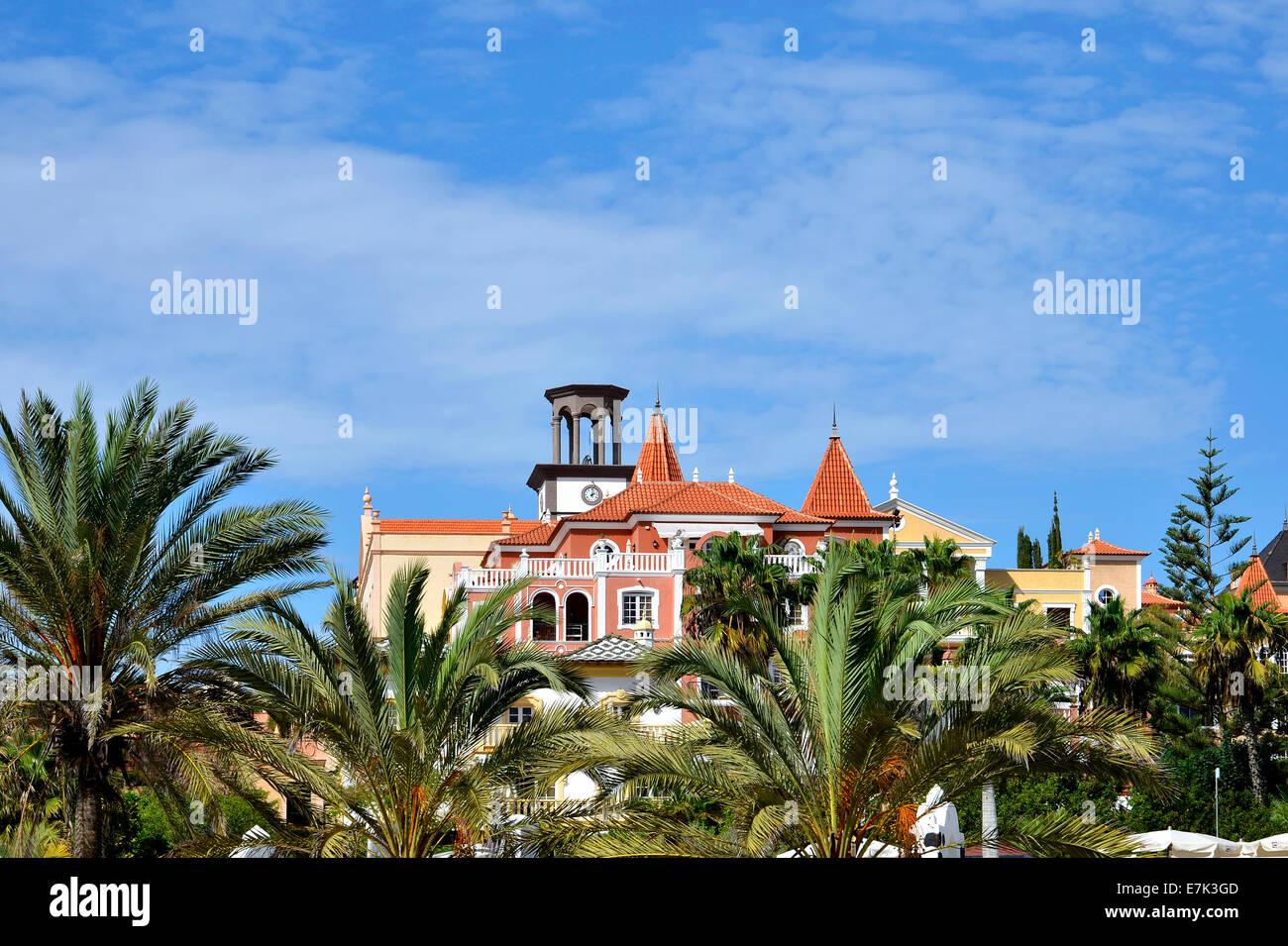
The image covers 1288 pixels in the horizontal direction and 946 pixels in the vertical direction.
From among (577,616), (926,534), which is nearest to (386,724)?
(577,616)

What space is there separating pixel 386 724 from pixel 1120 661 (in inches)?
1224

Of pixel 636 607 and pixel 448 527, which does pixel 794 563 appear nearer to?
pixel 636 607

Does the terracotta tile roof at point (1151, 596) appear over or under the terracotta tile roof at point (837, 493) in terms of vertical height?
under

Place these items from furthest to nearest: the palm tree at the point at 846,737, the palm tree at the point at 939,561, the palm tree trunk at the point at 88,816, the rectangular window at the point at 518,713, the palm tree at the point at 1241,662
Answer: the palm tree at the point at 939,561, the palm tree at the point at 1241,662, the rectangular window at the point at 518,713, the palm tree trunk at the point at 88,816, the palm tree at the point at 846,737

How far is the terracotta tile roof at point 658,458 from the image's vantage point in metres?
68.1

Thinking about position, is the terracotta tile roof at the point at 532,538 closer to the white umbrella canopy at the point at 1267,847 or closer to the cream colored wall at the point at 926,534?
the cream colored wall at the point at 926,534

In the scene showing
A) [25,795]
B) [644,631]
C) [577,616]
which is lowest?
[25,795]

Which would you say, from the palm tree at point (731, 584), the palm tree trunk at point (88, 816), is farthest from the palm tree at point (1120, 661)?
the palm tree trunk at point (88, 816)

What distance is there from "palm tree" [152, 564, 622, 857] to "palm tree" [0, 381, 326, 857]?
98cm

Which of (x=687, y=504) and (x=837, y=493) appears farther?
(x=837, y=493)

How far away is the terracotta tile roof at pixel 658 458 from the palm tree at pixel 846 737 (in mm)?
49916

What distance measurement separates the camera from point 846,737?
1673 cm
